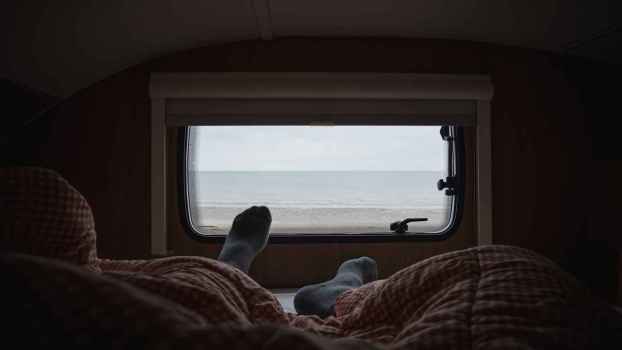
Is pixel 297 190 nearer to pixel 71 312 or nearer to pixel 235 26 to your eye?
pixel 235 26

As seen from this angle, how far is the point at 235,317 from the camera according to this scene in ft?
1.56

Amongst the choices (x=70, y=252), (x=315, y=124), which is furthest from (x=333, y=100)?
(x=70, y=252)

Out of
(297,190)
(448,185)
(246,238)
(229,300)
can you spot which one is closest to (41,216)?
(229,300)

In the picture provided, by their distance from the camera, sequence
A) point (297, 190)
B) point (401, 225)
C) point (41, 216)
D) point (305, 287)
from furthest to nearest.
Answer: point (297, 190) → point (401, 225) → point (305, 287) → point (41, 216)

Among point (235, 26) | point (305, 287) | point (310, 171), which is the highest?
point (235, 26)

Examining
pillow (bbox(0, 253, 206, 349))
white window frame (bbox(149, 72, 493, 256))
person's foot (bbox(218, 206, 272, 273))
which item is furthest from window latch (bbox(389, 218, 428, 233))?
pillow (bbox(0, 253, 206, 349))

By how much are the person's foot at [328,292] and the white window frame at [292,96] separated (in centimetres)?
72

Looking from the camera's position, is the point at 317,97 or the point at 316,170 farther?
the point at 316,170

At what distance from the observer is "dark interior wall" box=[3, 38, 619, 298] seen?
1.64m

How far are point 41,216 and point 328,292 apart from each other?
77 cm

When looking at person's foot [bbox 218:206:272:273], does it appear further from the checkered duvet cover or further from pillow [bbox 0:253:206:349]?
pillow [bbox 0:253:206:349]

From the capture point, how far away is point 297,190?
8.49ft

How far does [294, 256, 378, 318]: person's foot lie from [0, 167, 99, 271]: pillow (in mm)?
638

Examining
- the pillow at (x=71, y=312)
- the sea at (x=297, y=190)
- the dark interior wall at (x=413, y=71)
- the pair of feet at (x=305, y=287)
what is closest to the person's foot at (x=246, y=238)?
the pair of feet at (x=305, y=287)
